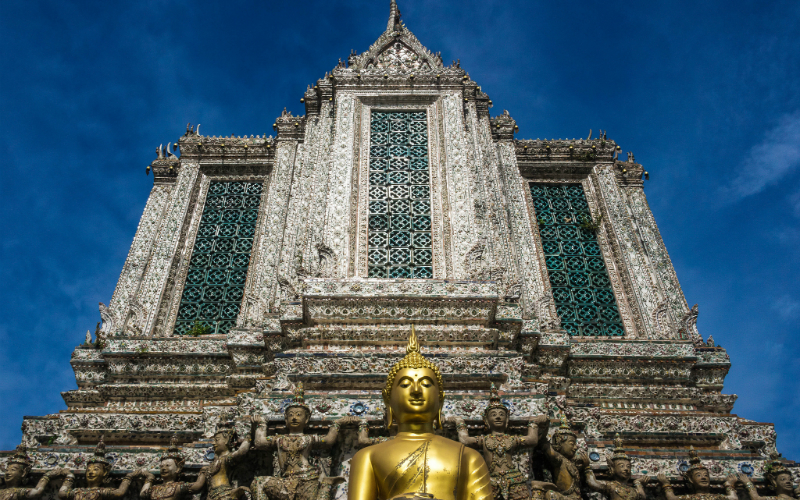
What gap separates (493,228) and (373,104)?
412 centimetres

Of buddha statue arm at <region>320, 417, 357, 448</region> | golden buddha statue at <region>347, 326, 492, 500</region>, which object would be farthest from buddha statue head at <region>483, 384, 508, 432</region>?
buddha statue arm at <region>320, 417, 357, 448</region>

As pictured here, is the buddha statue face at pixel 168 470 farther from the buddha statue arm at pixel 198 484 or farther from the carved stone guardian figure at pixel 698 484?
the carved stone guardian figure at pixel 698 484

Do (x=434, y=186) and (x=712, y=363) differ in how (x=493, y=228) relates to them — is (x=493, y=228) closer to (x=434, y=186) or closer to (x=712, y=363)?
(x=434, y=186)

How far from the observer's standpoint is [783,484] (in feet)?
20.2

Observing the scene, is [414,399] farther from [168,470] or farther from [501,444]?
[168,470]

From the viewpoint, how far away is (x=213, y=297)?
11320mm

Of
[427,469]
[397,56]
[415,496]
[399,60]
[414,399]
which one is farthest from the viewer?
[397,56]

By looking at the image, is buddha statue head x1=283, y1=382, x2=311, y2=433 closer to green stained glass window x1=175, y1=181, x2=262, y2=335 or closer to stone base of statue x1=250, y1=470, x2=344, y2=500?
stone base of statue x1=250, y1=470, x2=344, y2=500

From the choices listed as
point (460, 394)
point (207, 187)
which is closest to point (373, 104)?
point (207, 187)

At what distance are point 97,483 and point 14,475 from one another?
2.52 ft

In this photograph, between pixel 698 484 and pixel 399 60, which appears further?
pixel 399 60

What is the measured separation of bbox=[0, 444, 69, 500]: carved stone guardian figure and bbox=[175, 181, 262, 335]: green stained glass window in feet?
15.4

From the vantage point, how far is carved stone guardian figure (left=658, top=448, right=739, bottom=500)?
5.97 m

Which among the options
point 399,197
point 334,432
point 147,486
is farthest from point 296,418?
point 399,197
